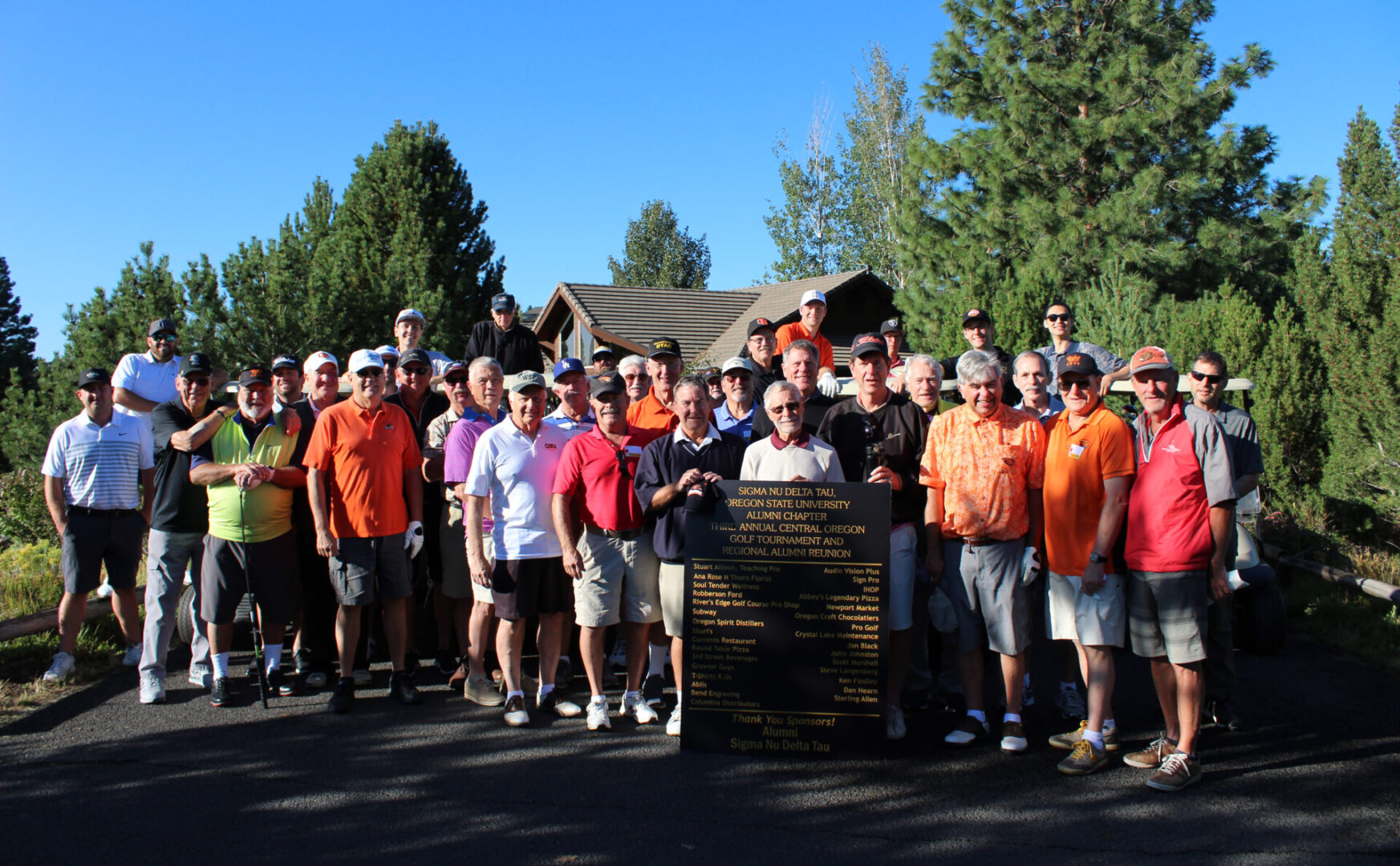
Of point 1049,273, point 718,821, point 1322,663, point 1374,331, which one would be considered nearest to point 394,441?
point 718,821

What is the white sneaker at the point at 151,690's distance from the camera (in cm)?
601

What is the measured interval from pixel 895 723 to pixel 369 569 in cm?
332

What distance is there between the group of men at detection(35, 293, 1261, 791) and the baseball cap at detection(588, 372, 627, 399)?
17 mm

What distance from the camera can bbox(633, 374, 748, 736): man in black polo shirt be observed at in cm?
530

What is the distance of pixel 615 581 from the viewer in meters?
5.63

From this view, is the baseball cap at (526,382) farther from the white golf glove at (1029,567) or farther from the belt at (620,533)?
the white golf glove at (1029,567)

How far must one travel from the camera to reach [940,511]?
5242 mm

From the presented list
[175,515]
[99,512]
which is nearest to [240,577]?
[175,515]

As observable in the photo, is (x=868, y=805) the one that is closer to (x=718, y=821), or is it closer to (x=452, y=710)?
(x=718, y=821)

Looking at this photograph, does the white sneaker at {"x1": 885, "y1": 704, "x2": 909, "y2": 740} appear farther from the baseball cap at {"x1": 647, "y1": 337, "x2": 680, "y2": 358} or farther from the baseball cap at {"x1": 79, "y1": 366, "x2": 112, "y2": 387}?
the baseball cap at {"x1": 79, "y1": 366, "x2": 112, "y2": 387}

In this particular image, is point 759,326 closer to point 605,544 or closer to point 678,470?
point 678,470

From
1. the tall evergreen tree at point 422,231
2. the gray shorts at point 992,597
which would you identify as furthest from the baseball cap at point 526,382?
the tall evergreen tree at point 422,231

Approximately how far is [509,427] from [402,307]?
1873 cm

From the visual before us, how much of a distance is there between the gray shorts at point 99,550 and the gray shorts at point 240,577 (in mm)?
774
